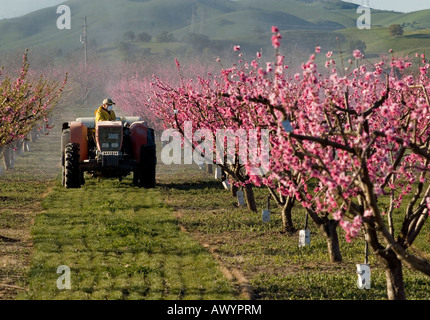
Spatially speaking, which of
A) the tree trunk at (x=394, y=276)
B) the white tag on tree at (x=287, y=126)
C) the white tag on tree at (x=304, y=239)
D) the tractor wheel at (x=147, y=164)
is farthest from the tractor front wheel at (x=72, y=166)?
the white tag on tree at (x=287, y=126)

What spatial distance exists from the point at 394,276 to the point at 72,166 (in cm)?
1347

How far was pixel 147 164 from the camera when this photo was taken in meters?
22.3

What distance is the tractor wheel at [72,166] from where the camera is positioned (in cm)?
2148

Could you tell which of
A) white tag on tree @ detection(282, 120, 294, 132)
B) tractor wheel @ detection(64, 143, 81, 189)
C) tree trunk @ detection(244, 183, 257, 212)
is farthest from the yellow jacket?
white tag on tree @ detection(282, 120, 294, 132)

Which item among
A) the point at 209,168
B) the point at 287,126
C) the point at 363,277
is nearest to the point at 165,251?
the point at 363,277

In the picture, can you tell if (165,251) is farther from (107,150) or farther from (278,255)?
(107,150)

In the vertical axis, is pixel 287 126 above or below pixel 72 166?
above

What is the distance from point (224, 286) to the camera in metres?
11.9

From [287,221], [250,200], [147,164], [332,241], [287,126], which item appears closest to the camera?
[287,126]

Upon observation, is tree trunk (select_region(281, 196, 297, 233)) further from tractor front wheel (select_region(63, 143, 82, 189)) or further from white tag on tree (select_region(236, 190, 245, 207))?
tractor front wheel (select_region(63, 143, 82, 189))

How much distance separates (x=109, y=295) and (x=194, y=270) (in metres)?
2.23

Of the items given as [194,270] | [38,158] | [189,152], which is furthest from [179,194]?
[38,158]

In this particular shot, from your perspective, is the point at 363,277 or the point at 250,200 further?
the point at 250,200

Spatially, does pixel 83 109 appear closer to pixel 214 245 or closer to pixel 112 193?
pixel 112 193
